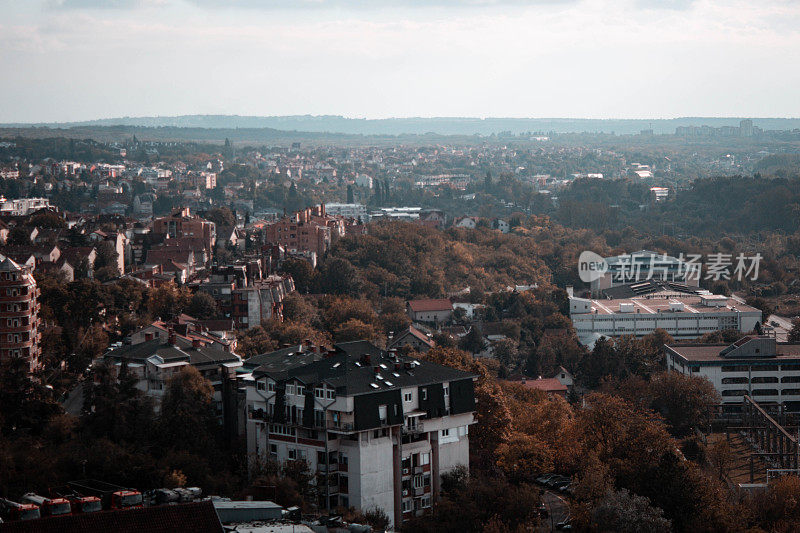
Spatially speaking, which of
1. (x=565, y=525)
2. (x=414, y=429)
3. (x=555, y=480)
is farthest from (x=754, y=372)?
(x=414, y=429)

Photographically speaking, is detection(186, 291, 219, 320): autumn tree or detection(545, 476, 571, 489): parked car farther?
detection(186, 291, 219, 320): autumn tree

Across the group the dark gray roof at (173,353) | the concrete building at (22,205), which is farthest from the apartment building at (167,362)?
the concrete building at (22,205)

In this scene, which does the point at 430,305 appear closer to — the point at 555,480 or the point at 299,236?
the point at 299,236

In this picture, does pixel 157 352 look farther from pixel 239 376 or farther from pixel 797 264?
pixel 797 264

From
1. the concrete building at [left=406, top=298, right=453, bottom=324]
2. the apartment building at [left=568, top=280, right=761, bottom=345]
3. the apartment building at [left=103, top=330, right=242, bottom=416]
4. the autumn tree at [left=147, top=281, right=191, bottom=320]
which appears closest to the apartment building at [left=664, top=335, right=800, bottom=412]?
the apartment building at [left=568, top=280, right=761, bottom=345]

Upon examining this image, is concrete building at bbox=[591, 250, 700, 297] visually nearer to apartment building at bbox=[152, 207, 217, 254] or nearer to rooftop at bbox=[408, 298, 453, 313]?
rooftop at bbox=[408, 298, 453, 313]

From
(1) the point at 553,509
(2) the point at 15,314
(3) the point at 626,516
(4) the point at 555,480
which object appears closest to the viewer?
(3) the point at 626,516
